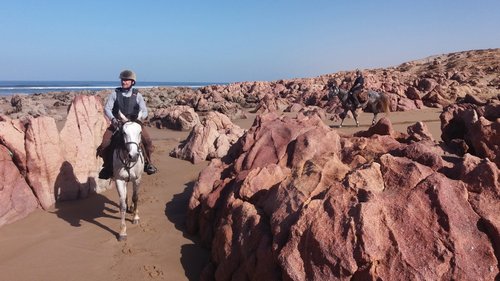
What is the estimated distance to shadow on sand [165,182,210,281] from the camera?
5.81 metres

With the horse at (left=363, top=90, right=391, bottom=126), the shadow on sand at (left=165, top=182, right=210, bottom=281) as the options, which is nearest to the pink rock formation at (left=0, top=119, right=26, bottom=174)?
the shadow on sand at (left=165, top=182, right=210, bottom=281)

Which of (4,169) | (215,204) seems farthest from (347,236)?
(4,169)

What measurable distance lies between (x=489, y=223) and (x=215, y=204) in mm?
4127

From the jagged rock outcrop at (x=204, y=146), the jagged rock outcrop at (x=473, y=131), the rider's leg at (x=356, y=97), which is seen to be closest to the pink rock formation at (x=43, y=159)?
the jagged rock outcrop at (x=204, y=146)

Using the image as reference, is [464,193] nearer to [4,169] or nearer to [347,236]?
[347,236]

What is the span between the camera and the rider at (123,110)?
7.73 m

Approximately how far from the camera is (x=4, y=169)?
303 inches

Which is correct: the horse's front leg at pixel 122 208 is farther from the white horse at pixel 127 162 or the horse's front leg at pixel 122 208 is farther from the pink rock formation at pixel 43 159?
the pink rock formation at pixel 43 159

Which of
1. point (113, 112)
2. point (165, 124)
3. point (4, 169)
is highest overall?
point (113, 112)

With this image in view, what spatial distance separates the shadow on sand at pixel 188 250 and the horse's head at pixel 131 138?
1.62 meters

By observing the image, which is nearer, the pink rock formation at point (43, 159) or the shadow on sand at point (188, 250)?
the shadow on sand at point (188, 250)

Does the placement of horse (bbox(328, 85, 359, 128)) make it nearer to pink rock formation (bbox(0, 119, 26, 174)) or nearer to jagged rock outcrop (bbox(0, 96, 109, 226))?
jagged rock outcrop (bbox(0, 96, 109, 226))

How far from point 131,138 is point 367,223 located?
4.39 meters

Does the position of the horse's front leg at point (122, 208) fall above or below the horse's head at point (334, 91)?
below
